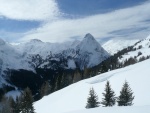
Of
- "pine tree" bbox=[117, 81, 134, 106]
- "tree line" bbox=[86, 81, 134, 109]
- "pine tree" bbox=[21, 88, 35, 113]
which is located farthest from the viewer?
"pine tree" bbox=[21, 88, 35, 113]

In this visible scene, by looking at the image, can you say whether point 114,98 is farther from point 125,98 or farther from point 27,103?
point 27,103

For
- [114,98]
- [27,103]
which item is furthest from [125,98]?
[27,103]

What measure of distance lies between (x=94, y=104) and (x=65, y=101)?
1895 cm

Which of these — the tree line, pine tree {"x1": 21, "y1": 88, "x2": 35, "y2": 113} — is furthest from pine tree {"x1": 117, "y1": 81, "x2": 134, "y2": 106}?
pine tree {"x1": 21, "y1": 88, "x2": 35, "y2": 113}

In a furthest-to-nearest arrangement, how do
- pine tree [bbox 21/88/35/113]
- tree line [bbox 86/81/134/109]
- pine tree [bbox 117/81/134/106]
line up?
pine tree [bbox 21/88/35/113], tree line [bbox 86/81/134/109], pine tree [bbox 117/81/134/106]

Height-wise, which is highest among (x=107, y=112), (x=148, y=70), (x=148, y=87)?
(x=148, y=70)

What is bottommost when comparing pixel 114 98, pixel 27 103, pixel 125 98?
pixel 27 103

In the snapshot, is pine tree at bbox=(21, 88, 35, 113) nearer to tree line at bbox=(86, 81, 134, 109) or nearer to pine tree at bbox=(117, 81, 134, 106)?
tree line at bbox=(86, 81, 134, 109)

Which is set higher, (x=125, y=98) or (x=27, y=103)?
(x=125, y=98)

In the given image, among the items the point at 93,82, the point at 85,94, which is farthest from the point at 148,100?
the point at 93,82

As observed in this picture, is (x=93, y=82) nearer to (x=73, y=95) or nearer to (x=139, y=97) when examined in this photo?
(x=73, y=95)

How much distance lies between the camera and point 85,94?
247 ft

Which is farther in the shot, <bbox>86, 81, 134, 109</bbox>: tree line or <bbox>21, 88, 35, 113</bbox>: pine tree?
<bbox>21, 88, 35, 113</bbox>: pine tree

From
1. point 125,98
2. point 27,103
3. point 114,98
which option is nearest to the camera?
point 125,98
